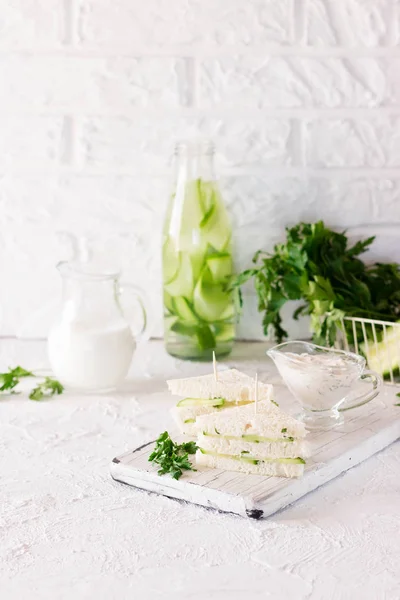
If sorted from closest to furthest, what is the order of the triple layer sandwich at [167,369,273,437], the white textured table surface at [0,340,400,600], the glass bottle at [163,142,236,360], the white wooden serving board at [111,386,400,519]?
the white textured table surface at [0,340,400,600]
the white wooden serving board at [111,386,400,519]
the triple layer sandwich at [167,369,273,437]
the glass bottle at [163,142,236,360]

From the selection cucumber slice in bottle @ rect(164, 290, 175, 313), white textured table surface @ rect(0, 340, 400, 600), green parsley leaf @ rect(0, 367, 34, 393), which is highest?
cucumber slice in bottle @ rect(164, 290, 175, 313)

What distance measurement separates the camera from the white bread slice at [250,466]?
0.86 meters

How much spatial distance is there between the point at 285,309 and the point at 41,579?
33.0 inches

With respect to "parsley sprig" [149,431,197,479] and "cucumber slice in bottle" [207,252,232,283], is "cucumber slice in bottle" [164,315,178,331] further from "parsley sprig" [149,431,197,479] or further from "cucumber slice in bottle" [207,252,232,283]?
"parsley sprig" [149,431,197,479]

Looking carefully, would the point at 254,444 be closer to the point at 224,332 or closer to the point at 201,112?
the point at 224,332

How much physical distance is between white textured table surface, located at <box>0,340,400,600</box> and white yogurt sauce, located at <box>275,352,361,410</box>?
0.09m

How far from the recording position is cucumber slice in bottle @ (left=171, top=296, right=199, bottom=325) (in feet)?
4.43

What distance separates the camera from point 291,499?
0.85m

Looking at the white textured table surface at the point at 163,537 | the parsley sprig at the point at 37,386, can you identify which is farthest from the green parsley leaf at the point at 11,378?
the white textured table surface at the point at 163,537

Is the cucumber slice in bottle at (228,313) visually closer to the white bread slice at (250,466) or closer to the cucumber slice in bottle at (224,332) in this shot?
the cucumber slice in bottle at (224,332)

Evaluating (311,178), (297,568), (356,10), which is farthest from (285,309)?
(297,568)

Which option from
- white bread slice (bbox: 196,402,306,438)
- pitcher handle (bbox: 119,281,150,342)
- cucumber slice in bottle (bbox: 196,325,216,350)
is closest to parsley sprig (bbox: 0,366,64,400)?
pitcher handle (bbox: 119,281,150,342)

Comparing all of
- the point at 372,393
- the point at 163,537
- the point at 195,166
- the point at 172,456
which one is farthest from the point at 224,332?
the point at 163,537

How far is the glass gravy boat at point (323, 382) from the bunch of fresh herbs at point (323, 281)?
8.0 inches
